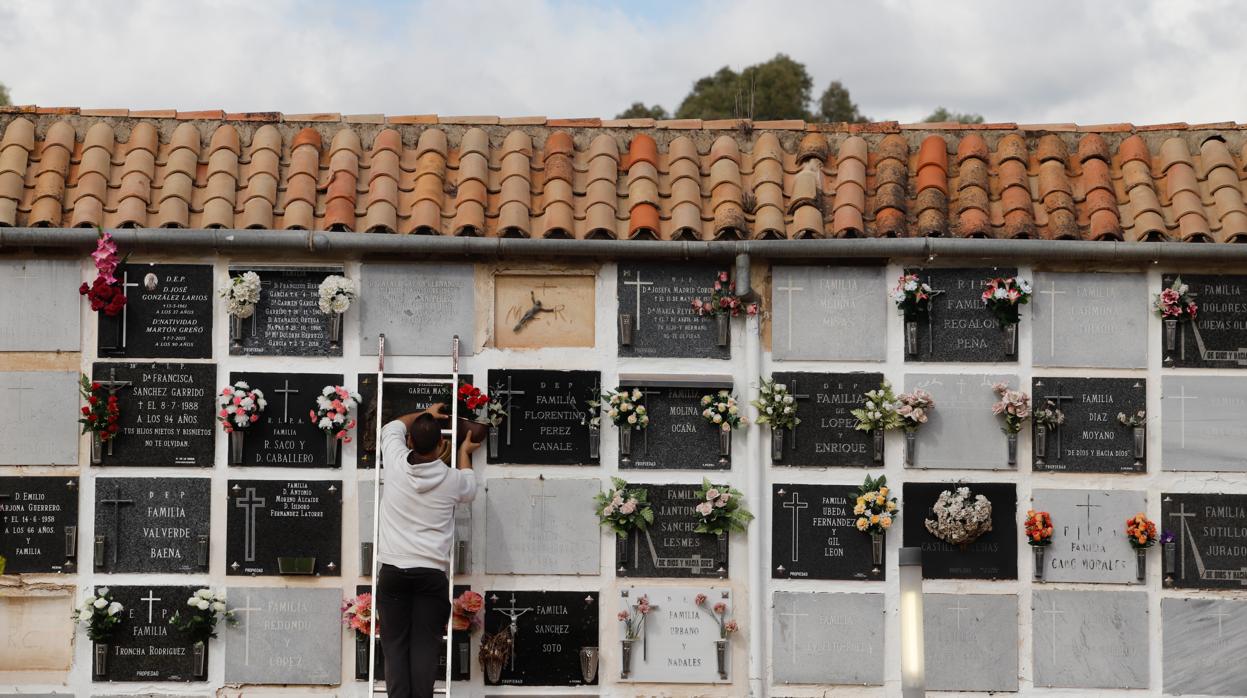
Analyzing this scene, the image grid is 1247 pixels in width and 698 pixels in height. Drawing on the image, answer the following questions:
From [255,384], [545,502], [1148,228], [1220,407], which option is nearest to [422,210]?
[255,384]

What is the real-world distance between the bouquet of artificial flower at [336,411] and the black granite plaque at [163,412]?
709 mm

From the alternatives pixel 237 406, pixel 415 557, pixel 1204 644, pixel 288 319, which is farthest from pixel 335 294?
pixel 1204 644

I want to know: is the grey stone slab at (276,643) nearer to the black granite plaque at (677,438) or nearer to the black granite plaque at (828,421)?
the black granite plaque at (677,438)

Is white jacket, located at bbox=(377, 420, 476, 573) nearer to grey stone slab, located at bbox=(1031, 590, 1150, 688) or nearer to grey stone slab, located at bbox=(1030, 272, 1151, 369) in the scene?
grey stone slab, located at bbox=(1031, 590, 1150, 688)

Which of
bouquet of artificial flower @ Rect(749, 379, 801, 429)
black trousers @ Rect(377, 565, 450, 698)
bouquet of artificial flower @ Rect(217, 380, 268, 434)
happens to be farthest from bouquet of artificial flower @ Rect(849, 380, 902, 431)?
bouquet of artificial flower @ Rect(217, 380, 268, 434)

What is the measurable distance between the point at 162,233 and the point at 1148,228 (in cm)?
619

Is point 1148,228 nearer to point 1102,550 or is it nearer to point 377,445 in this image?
point 1102,550

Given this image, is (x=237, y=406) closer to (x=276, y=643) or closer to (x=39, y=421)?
(x=39, y=421)

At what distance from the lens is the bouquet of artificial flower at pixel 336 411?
7.44m

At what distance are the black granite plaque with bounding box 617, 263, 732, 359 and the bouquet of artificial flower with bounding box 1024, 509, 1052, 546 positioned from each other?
217cm

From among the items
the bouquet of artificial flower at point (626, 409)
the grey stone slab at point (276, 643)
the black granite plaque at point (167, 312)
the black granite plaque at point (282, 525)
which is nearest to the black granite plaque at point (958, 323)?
the bouquet of artificial flower at point (626, 409)

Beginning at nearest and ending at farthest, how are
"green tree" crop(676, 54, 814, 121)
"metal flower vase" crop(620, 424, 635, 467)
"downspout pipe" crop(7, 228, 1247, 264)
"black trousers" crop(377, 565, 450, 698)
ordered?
"black trousers" crop(377, 565, 450, 698), "downspout pipe" crop(7, 228, 1247, 264), "metal flower vase" crop(620, 424, 635, 467), "green tree" crop(676, 54, 814, 121)

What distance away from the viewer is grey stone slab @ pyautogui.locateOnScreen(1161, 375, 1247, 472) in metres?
7.55

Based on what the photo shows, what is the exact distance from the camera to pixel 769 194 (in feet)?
25.4
